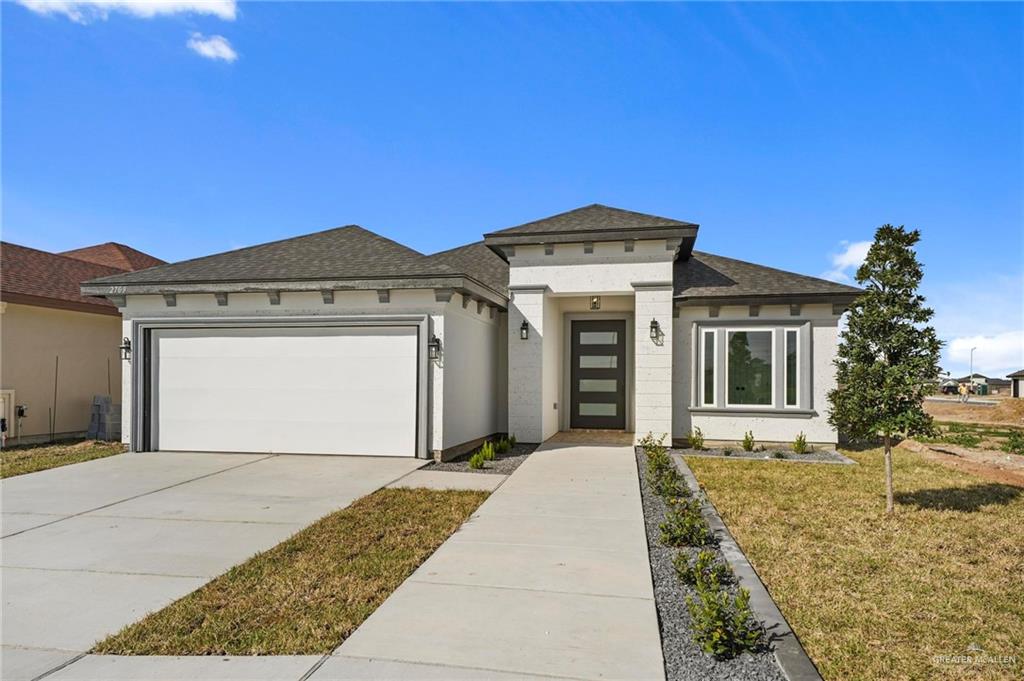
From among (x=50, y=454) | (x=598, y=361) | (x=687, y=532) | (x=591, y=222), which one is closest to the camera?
(x=687, y=532)

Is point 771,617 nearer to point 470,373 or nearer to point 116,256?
point 470,373

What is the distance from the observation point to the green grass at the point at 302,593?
3.08m

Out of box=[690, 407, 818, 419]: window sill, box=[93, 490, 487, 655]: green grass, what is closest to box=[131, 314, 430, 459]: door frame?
box=[93, 490, 487, 655]: green grass

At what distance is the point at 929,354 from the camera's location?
20.2ft

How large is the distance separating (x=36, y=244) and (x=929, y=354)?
65.0 feet

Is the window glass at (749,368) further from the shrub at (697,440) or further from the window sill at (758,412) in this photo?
the shrub at (697,440)

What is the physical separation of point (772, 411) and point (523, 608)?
8.91 m

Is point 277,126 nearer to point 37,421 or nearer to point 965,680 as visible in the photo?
point 37,421

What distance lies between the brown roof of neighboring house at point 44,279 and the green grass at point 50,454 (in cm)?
309

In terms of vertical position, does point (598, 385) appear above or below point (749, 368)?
below

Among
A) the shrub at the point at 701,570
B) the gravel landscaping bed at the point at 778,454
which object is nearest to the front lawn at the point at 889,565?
the shrub at the point at 701,570

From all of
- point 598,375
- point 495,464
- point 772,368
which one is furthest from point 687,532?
point 598,375

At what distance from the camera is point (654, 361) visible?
10.7m

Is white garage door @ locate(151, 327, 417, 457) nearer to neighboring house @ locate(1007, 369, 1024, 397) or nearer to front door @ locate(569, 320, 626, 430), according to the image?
front door @ locate(569, 320, 626, 430)
